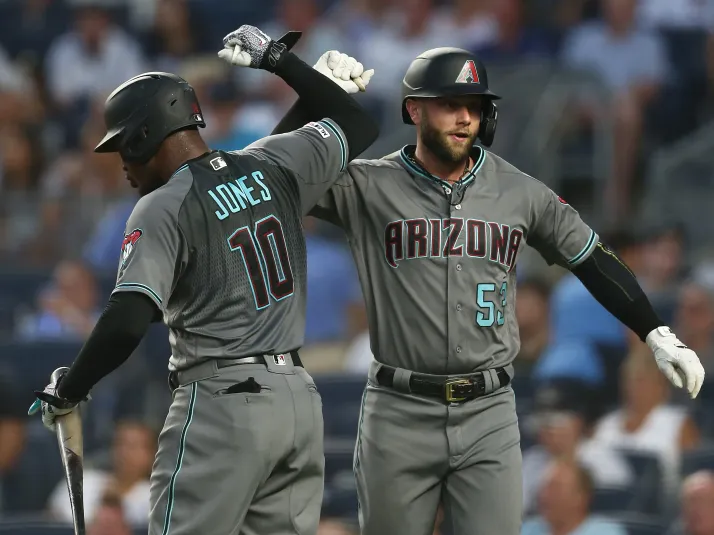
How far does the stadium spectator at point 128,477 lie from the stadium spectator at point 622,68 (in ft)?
11.1

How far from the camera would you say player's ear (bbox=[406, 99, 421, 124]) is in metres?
4.58

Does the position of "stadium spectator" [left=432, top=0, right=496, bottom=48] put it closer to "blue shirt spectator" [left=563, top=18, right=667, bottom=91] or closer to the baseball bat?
"blue shirt spectator" [left=563, top=18, right=667, bottom=91]

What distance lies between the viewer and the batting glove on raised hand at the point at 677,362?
4.43 metres

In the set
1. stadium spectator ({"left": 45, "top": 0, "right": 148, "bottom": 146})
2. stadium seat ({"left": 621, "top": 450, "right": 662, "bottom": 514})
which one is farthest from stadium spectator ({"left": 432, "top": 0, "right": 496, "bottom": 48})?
stadium seat ({"left": 621, "top": 450, "right": 662, "bottom": 514})

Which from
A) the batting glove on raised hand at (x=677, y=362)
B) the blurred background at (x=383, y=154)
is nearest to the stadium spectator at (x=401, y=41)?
the blurred background at (x=383, y=154)

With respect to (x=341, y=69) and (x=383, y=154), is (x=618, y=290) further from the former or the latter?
(x=383, y=154)

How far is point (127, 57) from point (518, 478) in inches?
277

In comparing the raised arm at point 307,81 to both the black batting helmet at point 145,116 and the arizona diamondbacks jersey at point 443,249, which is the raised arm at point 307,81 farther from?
A: the black batting helmet at point 145,116

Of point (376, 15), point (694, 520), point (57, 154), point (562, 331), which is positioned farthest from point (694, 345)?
point (57, 154)

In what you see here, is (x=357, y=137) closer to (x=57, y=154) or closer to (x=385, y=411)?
(x=385, y=411)

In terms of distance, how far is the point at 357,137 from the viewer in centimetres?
452

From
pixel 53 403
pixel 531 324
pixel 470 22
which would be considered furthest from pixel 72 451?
pixel 470 22

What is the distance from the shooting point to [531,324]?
24.6ft

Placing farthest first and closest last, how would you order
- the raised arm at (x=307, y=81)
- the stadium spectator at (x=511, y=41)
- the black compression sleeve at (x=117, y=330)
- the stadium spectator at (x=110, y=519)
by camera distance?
the stadium spectator at (x=511, y=41) → the stadium spectator at (x=110, y=519) → the raised arm at (x=307, y=81) → the black compression sleeve at (x=117, y=330)
